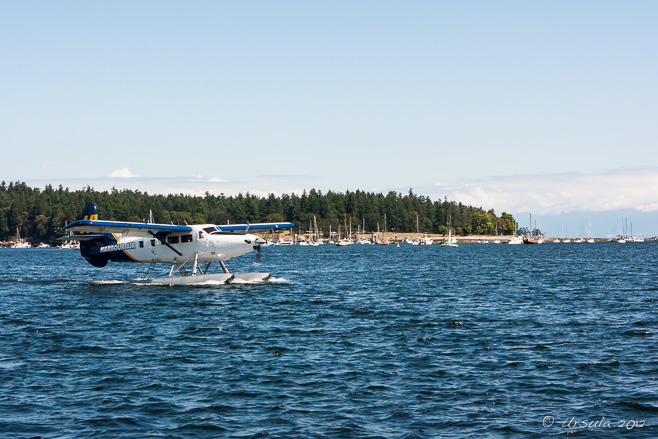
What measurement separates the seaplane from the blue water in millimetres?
5549

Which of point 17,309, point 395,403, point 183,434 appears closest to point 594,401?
point 395,403

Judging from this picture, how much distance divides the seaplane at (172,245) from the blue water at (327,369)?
18.2ft

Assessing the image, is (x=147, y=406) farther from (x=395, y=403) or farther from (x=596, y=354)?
(x=596, y=354)

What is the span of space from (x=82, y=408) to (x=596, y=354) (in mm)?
13347

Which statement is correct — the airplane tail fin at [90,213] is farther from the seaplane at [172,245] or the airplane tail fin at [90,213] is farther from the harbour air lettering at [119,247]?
the harbour air lettering at [119,247]

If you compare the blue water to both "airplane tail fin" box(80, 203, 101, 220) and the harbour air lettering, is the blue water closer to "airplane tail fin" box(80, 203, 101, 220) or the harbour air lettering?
the harbour air lettering

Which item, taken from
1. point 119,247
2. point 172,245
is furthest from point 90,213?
point 172,245

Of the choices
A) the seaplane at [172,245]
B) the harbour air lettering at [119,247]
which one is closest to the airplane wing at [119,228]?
the seaplane at [172,245]

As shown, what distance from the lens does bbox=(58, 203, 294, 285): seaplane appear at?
33688 millimetres

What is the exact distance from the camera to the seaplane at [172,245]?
3369cm

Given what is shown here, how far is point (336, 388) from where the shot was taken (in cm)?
1340

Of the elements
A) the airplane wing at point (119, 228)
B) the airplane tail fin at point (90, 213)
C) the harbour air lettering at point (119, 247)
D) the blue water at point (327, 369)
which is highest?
the airplane tail fin at point (90, 213)

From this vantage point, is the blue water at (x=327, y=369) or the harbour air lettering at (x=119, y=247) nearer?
the blue water at (x=327, y=369)

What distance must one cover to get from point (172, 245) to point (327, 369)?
22.5 metres
